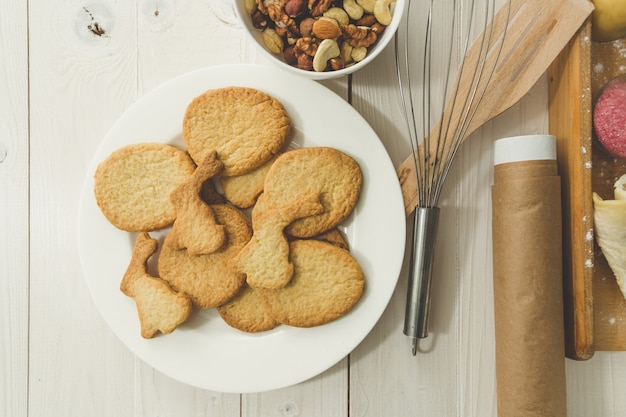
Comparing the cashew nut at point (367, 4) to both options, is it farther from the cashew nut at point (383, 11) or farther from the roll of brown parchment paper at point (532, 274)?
the roll of brown parchment paper at point (532, 274)

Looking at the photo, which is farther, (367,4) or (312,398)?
(312,398)

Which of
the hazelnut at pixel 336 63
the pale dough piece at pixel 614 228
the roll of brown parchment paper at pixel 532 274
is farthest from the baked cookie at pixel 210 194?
the pale dough piece at pixel 614 228

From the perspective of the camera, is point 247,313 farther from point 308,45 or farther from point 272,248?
point 308,45

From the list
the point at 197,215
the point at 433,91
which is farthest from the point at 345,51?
the point at 197,215

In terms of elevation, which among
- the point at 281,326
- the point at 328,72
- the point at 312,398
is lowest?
the point at 312,398

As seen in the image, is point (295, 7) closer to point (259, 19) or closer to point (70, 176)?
point (259, 19)

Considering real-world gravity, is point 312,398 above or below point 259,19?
below
